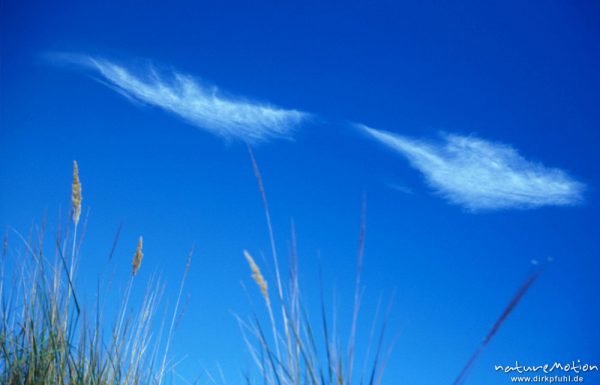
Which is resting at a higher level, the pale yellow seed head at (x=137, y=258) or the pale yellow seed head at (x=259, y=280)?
the pale yellow seed head at (x=137, y=258)

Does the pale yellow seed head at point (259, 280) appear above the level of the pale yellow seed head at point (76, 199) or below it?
below

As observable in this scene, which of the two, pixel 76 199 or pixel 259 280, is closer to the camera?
pixel 259 280

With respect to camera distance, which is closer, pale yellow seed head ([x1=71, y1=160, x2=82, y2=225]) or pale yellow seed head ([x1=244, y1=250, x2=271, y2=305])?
pale yellow seed head ([x1=244, y1=250, x2=271, y2=305])

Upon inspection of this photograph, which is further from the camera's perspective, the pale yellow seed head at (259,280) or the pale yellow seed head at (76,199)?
the pale yellow seed head at (76,199)

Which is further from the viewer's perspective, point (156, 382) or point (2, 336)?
point (156, 382)

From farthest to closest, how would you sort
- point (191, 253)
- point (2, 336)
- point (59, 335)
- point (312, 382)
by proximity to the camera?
point (191, 253) < point (2, 336) < point (59, 335) < point (312, 382)

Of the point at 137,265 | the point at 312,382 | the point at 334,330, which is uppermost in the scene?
the point at 137,265

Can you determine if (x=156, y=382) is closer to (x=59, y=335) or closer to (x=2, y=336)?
(x=59, y=335)

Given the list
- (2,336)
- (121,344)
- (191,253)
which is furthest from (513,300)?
(2,336)

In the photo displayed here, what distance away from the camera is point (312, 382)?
4.42 feet

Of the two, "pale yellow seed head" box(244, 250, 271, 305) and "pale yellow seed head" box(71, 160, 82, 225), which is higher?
"pale yellow seed head" box(71, 160, 82, 225)

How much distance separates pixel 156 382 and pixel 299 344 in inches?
37.8

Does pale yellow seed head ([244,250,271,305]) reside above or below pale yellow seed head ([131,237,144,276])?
below

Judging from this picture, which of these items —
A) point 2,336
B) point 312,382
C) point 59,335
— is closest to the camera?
point 312,382
